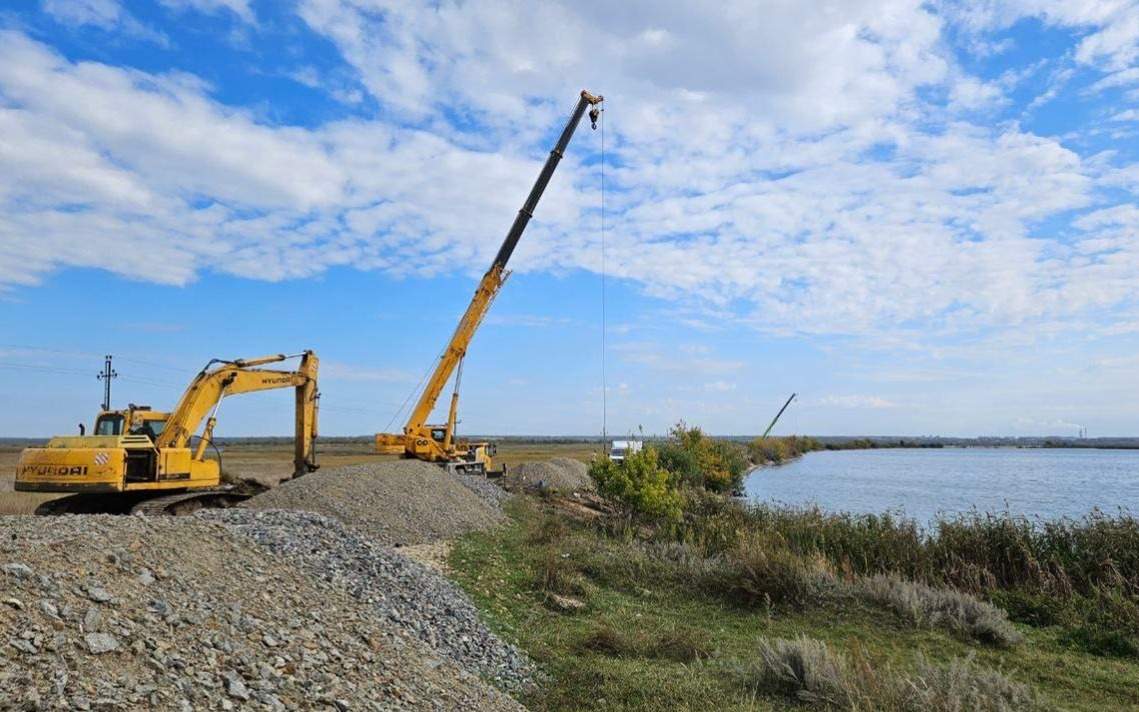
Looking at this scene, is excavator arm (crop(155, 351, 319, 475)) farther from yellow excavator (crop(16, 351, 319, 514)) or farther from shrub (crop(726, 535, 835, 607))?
shrub (crop(726, 535, 835, 607))

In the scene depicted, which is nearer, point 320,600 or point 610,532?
point 320,600

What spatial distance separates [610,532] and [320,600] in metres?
12.3

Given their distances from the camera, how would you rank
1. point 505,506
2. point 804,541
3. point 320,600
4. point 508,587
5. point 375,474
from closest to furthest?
1. point 320,600
2. point 508,587
3. point 804,541
4. point 375,474
5. point 505,506

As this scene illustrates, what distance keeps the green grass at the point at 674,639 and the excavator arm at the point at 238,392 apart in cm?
676

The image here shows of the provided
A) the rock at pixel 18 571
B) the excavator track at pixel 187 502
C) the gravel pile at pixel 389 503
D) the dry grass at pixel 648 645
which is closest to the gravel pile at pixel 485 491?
the gravel pile at pixel 389 503

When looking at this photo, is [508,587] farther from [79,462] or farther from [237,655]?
[79,462]

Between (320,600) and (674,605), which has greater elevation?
(320,600)

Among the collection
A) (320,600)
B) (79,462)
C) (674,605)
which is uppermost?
(79,462)

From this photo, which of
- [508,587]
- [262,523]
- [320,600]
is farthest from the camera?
[508,587]

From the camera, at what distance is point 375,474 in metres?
18.5

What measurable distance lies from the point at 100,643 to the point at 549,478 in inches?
1071

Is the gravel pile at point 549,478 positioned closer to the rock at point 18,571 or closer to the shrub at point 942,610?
the shrub at point 942,610

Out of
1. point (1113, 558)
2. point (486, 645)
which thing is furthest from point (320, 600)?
point (1113, 558)

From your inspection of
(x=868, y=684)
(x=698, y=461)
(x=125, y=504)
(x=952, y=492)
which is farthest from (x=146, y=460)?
(x=952, y=492)
